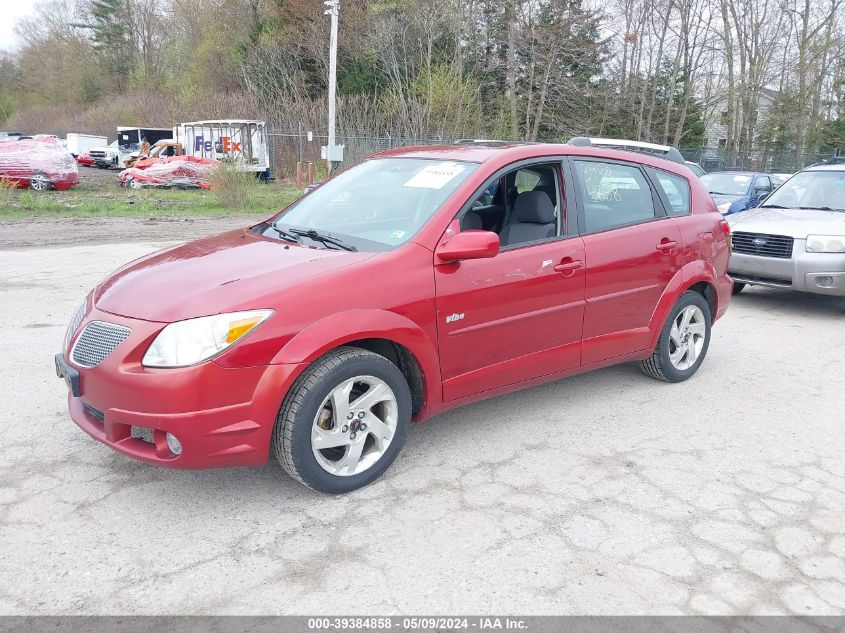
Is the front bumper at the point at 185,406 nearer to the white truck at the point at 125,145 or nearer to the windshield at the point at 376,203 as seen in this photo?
the windshield at the point at 376,203

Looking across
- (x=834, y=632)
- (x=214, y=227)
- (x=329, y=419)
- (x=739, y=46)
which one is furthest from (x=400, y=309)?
(x=739, y=46)

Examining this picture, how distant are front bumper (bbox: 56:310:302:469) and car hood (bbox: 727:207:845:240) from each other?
6816mm

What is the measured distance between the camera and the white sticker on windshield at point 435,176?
162 inches

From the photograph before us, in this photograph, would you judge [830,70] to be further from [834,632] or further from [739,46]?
[834,632]

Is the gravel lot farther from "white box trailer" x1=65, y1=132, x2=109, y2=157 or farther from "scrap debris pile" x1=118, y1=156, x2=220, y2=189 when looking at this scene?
"white box trailer" x1=65, y1=132, x2=109, y2=157

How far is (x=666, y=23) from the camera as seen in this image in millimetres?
34875

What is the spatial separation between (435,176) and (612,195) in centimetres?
135

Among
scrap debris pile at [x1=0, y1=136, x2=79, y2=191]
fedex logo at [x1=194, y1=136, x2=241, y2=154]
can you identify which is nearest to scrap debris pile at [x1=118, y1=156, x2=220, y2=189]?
scrap debris pile at [x1=0, y1=136, x2=79, y2=191]

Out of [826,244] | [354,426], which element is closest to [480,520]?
[354,426]

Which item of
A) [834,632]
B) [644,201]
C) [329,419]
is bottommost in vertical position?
[834,632]

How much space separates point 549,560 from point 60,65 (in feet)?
219

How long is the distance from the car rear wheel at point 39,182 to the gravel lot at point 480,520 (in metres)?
18.1

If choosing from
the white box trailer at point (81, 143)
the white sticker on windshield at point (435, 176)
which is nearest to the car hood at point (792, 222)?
the white sticker on windshield at point (435, 176)

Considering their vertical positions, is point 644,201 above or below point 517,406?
above
